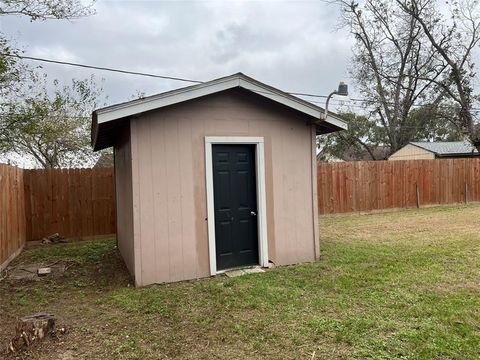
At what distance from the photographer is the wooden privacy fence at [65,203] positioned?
32.3ft

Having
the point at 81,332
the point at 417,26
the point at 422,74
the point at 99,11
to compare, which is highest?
the point at 417,26

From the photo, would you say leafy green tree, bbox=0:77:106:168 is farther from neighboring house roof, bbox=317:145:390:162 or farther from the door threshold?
neighboring house roof, bbox=317:145:390:162

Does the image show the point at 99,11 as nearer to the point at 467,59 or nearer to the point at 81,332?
the point at 81,332

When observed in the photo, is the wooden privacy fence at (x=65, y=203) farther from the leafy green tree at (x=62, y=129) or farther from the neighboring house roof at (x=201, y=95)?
the neighboring house roof at (x=201, y=95)

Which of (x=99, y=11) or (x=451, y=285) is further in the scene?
(x=99, y=11)

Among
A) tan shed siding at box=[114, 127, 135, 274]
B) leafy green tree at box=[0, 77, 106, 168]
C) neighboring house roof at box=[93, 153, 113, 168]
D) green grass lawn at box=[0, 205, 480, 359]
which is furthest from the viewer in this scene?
neighboring house roof at box=[93, 153, 113, 168]

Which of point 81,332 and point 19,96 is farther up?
point 19,96

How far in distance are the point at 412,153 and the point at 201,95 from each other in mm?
26207

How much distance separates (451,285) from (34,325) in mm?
4937

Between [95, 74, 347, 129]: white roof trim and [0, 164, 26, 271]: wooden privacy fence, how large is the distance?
141 inches

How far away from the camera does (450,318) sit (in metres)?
3.95

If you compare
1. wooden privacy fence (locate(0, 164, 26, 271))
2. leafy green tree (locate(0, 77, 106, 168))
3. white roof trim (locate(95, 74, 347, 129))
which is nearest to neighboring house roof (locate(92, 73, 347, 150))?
white roof trim (locate(95, 74, 347, 129))

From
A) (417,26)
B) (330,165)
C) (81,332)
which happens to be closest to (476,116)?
(417,26)

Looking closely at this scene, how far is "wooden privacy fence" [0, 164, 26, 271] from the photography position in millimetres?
7234
